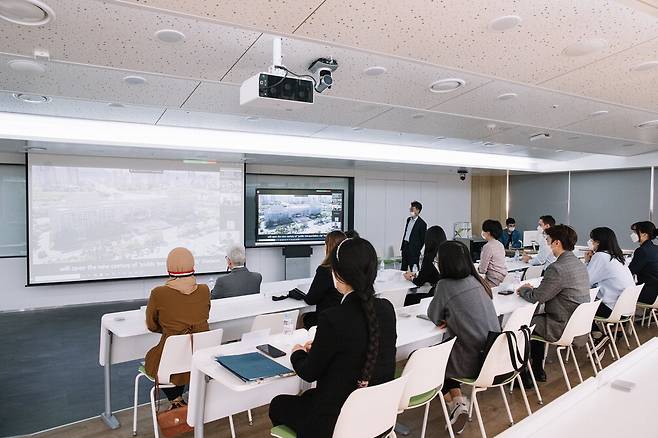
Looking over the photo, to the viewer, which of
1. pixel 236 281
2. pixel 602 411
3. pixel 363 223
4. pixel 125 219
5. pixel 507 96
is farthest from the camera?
pixel 363 223

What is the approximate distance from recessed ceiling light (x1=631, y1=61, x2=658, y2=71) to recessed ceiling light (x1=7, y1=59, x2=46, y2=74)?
4.15 metres

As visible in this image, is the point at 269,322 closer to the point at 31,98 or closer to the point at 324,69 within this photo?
the point at 324,69

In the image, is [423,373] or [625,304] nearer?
[423,373]

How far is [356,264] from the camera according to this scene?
1.94m

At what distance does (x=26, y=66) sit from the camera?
10.2ft

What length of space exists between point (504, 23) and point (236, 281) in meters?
2.98

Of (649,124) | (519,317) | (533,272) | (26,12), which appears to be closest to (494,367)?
(519,317)

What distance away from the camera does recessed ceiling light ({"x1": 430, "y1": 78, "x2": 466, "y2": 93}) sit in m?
3.52

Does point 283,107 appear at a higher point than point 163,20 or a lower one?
lower

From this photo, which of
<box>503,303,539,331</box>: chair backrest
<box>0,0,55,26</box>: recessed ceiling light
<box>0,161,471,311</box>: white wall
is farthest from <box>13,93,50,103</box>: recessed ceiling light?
<box>503,303,539,331</box>: chair backrest

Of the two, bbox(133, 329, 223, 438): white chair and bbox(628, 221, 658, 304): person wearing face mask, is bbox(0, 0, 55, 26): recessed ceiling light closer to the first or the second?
bbox(133, 329, 223, 438): white chair

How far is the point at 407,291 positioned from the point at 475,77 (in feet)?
7.23

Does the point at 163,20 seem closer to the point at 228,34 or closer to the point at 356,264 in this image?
the point at 228,34

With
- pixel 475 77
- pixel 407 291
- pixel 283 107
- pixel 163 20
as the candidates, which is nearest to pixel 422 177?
pixel 407 291
